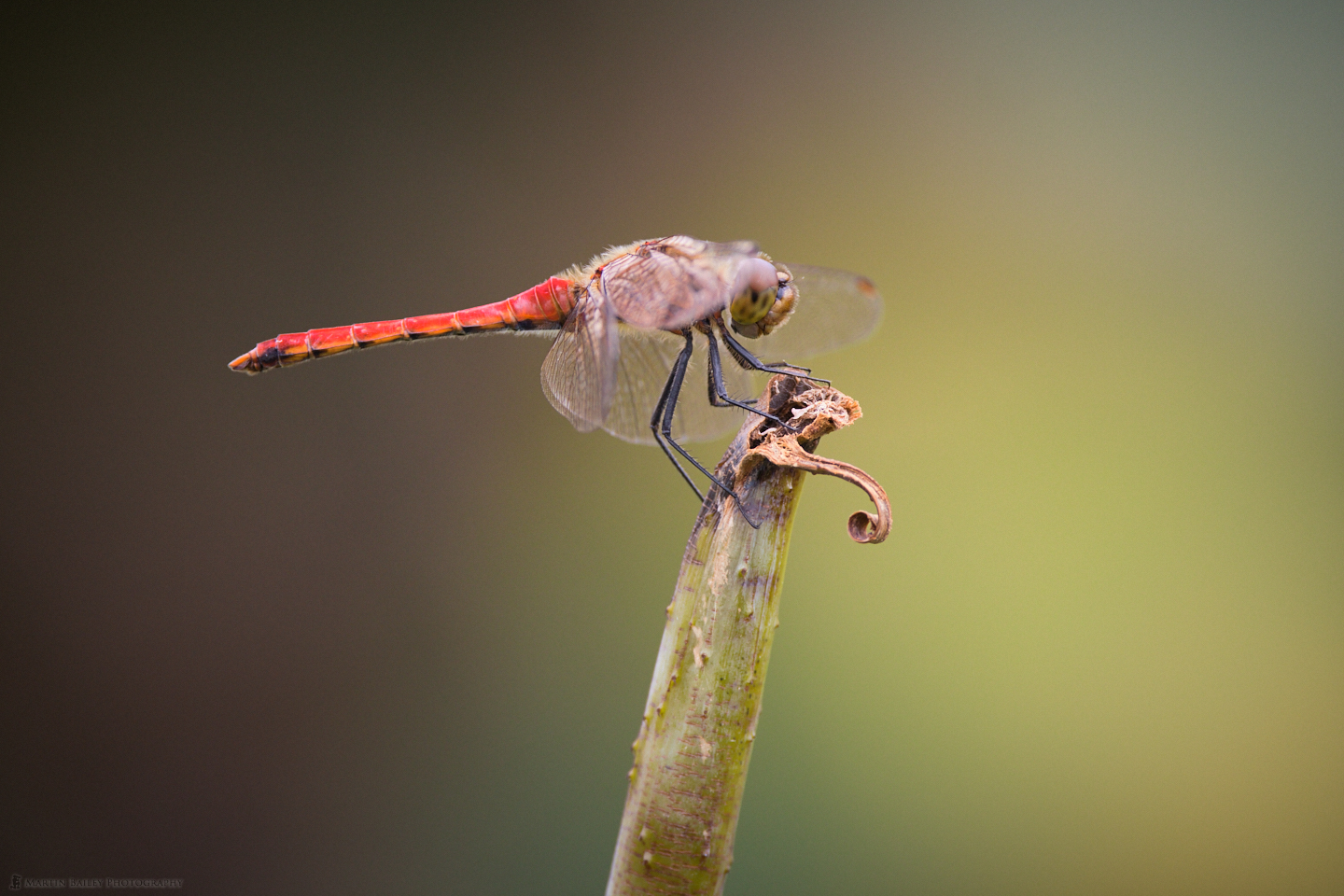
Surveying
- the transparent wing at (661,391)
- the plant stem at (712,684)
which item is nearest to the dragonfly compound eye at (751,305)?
the transparent wing at (661,391)

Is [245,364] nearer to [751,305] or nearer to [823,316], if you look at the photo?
[751,305]

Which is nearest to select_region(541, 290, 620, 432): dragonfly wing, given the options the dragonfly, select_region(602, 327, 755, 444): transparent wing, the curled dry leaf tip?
the dragonfly

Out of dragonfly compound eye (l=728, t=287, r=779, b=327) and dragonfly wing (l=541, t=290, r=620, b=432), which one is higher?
dragonfly compound eye (l=728, t=287, r=779, b=327)

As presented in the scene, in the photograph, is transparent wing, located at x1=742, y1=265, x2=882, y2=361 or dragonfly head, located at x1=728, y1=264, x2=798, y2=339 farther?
transparent wing, located at x1=742, y1=265, x2=882, y2=361

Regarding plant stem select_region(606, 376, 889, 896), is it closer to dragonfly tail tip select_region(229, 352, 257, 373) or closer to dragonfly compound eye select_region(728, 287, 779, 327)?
dragonfly compound eye select_region(728, 287, 779, 327)

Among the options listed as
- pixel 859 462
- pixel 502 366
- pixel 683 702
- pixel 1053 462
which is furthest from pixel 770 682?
pixel 683 702

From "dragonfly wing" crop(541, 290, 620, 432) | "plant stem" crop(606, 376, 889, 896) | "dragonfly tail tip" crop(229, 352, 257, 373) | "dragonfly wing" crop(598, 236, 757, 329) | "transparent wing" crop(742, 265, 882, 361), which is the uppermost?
"transparent wing" crop(742, 265, 882, 361)

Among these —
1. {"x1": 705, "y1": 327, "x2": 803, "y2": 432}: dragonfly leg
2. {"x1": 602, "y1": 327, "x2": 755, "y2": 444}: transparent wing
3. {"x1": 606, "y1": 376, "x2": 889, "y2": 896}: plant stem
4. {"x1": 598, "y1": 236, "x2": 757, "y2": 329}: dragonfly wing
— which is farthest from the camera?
{"x1": 602, "y1": 327, "x2": 755, "y2": 444}: transparent wing
